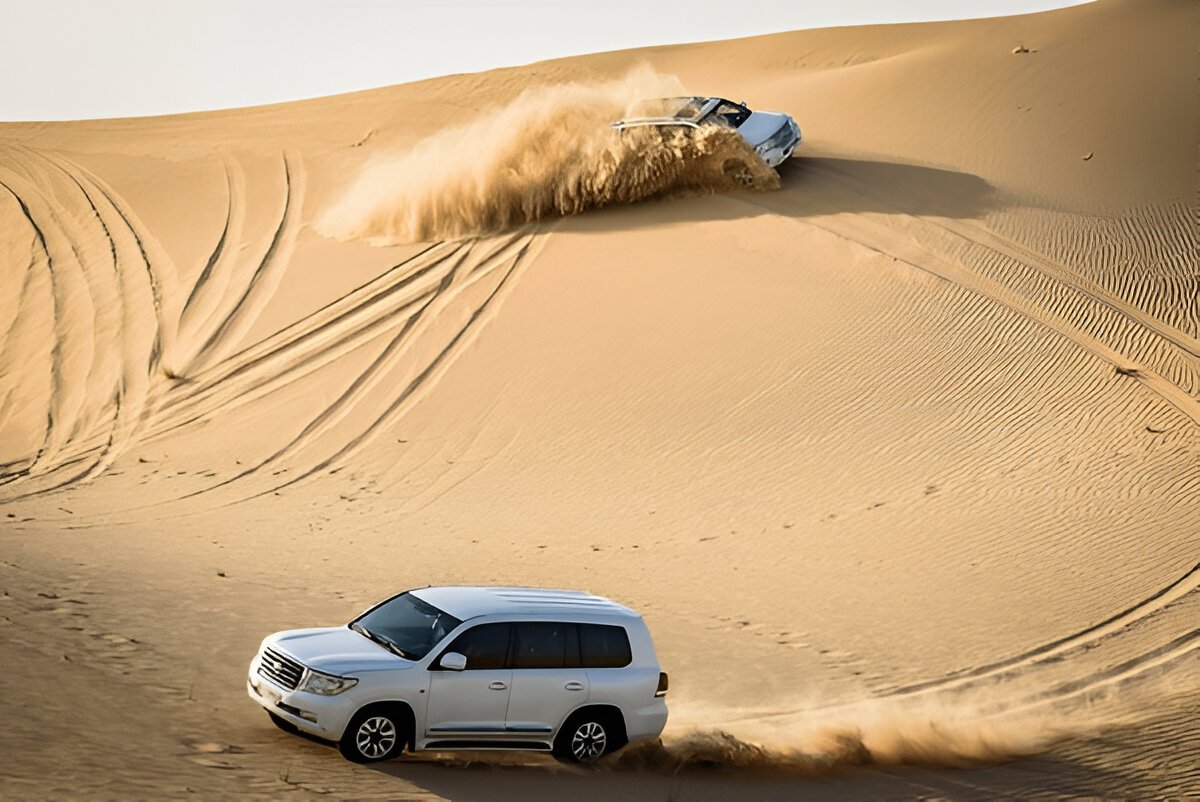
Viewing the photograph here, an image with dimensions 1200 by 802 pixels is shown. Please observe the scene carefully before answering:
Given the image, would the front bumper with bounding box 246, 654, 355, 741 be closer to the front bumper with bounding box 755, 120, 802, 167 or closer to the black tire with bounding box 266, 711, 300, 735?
the black tire with bounding box 266, 711, 300, 735

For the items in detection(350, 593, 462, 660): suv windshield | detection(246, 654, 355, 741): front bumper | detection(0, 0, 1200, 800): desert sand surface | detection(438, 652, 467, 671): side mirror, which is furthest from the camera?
detection(0, 0, 1200, 800): desert sand surface

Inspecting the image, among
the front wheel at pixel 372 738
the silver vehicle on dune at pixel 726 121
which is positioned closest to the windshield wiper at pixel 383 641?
the front wheel at pixel 372 738

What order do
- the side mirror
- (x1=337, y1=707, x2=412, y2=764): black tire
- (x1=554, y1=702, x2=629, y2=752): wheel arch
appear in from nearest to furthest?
1. (x1=337, y1=707, x2=412, y2=764): black tire
2. the side mirror
3. (x1=554, y1=702, x2=629, y2=752): wheel arch

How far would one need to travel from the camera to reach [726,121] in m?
26.0

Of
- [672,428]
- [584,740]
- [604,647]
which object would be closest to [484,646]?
[604,647]

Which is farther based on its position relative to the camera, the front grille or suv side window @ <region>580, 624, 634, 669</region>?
suv side window @ <region>580, 624, 634, 669</region>

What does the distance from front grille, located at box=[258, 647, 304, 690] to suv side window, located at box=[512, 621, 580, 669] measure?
162 centimetres

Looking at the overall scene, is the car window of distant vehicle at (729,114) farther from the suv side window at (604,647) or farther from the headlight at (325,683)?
the headlight at (325,683)

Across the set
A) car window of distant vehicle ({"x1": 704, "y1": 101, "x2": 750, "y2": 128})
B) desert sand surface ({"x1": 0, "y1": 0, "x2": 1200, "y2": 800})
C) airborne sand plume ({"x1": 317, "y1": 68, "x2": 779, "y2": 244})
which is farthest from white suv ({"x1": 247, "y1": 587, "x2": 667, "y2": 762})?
car window of distant vehicle ({"x1": 704, "y1": 101, "x2": 750, "y2": 128})

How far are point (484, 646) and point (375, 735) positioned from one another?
1.03 m

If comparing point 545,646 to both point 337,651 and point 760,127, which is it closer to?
point 337,651

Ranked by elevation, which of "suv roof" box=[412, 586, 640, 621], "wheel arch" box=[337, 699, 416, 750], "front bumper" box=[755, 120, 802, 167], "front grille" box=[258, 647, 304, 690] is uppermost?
"front bumper" box=[755, 120, 802, 167]

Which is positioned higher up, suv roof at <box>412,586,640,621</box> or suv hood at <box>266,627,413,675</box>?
suv roof at <box>412,586,640,621</box>

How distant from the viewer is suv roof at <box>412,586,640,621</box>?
9.85 meters
